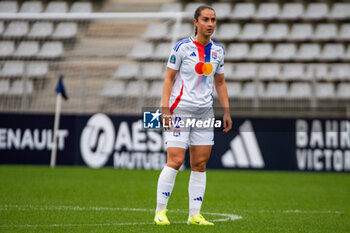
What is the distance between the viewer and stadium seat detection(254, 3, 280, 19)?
70.1ft

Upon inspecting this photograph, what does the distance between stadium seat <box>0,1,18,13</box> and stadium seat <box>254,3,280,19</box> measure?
818cm

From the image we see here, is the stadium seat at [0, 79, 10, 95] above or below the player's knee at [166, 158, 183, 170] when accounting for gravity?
above

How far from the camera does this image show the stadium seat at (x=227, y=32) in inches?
825

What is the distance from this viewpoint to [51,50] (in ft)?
52.1

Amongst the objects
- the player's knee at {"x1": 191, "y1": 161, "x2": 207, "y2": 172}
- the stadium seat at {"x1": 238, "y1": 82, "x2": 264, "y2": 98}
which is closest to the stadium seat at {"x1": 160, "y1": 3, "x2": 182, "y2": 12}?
the stadium seat at {"x1": 238, "y1": 82, "x2": 264, "y2": 98}

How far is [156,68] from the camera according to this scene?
15.2 meters

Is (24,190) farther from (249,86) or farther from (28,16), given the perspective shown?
(249,86)

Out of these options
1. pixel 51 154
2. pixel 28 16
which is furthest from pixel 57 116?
pixel 28 16

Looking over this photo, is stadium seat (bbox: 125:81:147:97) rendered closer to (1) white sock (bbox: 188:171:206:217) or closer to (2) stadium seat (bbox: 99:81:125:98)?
(2) stadium seat (bbox: 99:81:125:98)

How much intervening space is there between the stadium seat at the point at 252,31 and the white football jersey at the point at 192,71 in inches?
609

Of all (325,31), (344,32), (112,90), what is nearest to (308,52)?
(325,31)

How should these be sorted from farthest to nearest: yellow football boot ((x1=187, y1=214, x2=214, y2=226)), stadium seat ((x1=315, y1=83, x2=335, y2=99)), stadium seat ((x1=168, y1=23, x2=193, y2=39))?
stadium seat ((x1=168, y1=23, x2=193, y2=39)) < stadium seat ((x1=315, y1=83, x2=335, y2=99)) < yellow football boot ((x1=187, y1=214, x2=214, y2=226))

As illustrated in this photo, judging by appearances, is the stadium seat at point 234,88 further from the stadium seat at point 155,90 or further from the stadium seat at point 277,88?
the stadium seat at point 155,90

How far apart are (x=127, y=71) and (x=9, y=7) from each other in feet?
23.7
